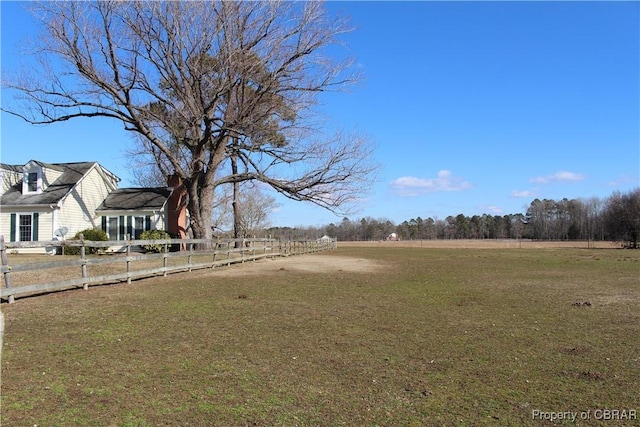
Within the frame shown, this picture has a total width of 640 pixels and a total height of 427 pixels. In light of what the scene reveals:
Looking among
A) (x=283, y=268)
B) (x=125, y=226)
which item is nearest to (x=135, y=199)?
(x=125, y=226)

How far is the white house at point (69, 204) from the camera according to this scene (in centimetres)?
2708

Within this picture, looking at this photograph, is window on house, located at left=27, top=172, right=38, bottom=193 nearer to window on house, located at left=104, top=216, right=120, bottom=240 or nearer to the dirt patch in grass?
window on house, located at left=104, top=216, right=120, bottom=240

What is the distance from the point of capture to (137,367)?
527 cm

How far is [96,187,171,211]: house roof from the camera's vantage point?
97.7ft

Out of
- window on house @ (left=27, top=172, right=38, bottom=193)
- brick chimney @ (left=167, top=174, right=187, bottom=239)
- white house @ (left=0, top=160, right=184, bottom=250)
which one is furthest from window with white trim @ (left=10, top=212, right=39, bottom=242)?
brick chimney @ (left=167, top=174, right=187, bottom=239)

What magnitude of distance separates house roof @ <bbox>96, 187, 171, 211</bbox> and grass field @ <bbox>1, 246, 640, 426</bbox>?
2012cm

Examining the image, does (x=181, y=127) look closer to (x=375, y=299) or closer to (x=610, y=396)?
(x=375, y=299)

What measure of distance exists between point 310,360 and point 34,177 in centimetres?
2891

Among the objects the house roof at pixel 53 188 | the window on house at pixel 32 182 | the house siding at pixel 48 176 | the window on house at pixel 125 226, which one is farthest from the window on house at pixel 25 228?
the window on house at pixel 125 226

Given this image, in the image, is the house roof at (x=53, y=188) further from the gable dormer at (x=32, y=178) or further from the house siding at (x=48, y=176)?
the gable dormer at (x=32, y=178)

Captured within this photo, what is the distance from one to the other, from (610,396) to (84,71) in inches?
898

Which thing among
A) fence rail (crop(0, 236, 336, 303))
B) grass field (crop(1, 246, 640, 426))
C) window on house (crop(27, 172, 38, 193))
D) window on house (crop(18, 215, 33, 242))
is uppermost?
window on house (crop(27, 172, 38, 193))

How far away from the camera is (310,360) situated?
18.8 feet

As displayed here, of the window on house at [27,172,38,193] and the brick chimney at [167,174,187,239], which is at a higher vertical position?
the window on house at [27,172,38,193]
